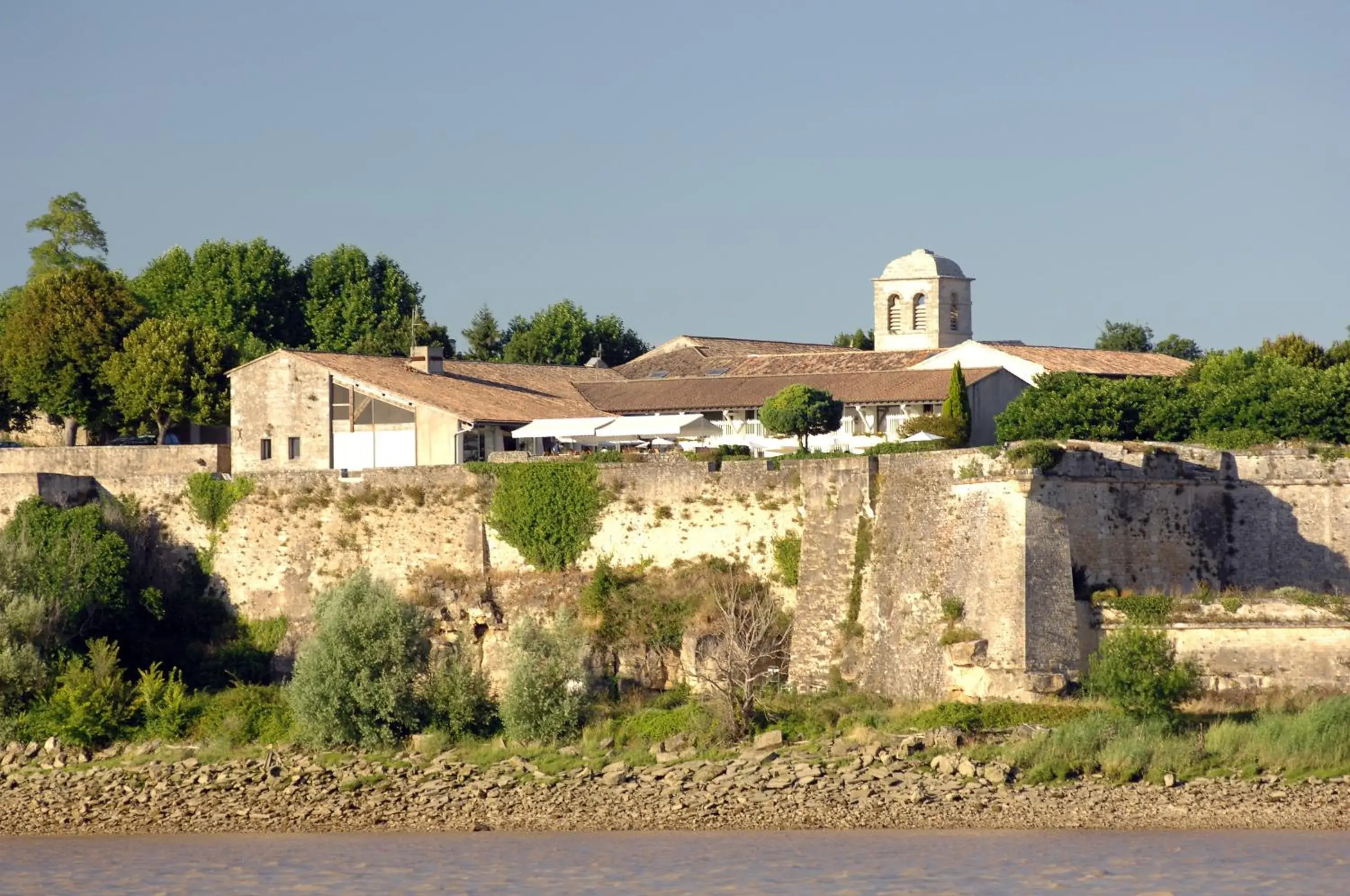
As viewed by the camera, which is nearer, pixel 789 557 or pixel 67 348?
pixel 789 557

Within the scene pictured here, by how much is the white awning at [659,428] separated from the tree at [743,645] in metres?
7.03

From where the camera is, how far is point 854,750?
30.4m

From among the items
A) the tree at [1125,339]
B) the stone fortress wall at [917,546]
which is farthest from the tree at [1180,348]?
the stone fortress wall at [917,546]

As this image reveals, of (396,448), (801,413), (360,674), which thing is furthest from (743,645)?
(396,448)

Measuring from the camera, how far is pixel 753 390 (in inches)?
1797

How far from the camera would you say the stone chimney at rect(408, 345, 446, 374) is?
45.0 meters

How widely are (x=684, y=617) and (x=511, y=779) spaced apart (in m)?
5.19

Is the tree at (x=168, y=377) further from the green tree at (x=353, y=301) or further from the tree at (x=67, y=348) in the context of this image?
the green tree at (x=353, y=301)

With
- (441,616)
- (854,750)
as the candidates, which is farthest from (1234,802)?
(441,616)

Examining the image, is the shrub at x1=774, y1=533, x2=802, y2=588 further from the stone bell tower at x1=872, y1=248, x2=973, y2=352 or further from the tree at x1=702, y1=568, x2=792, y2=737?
the stone bell tower at x1=872, y1=248, x2=973, y2=352

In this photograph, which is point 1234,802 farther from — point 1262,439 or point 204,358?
point 204,358

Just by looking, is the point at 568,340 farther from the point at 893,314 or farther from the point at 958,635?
the point at 958,635

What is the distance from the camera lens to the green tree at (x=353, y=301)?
61219mm

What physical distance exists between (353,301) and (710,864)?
38.0 m
